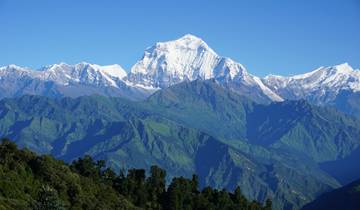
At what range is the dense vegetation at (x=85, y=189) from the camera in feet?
388

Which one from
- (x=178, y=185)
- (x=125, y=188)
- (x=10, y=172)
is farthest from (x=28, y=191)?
(x=178, y=185)

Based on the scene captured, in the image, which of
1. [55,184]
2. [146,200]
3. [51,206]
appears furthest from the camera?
[146,200]

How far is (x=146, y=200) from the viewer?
166875mm

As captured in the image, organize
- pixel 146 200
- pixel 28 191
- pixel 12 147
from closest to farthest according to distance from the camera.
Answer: pixel 28 191, pixel 12 147, pixel 146 200

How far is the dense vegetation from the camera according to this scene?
388 feet

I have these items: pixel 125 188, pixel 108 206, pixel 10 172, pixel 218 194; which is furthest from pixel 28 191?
pixel 218 194

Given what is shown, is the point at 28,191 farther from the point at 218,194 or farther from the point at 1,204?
the point at 218,194

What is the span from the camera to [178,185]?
176125 millimetres

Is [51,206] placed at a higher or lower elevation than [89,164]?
lower

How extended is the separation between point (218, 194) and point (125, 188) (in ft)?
95.0

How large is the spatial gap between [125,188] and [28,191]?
154ft

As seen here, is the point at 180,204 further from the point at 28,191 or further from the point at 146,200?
the point at 28,191

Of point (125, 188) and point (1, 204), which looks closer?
point (1, 204)

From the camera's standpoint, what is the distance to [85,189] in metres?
142
